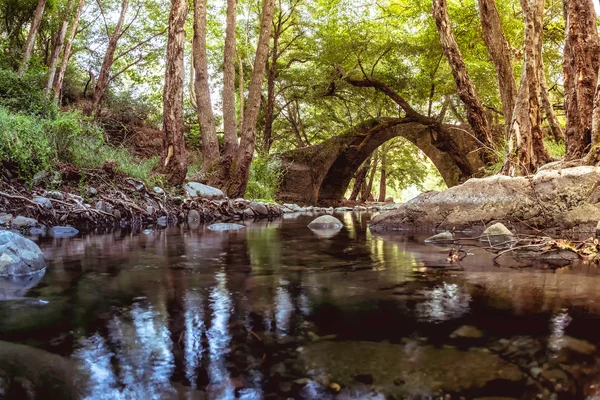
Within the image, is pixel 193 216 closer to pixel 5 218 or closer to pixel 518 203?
pixel 5 218

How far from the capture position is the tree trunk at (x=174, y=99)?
8414 millimetres

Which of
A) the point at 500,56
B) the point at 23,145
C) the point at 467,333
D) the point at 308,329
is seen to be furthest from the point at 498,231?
the point at 23,145

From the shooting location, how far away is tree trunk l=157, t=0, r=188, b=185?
8.41 m

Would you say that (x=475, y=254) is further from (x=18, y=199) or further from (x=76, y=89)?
(x=76, y=89)

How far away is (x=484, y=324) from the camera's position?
185 cm

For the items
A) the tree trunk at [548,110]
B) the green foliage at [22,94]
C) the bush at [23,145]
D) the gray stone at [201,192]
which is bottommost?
the gray stone at [201,192]

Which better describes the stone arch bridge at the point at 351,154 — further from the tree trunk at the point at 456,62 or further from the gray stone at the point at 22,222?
the gray stone at the point at 22,222

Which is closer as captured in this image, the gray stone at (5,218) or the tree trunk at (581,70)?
the gray stone at (5,218)

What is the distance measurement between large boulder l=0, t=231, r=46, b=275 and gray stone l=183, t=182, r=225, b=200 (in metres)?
5.79

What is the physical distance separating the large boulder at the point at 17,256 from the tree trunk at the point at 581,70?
6202 millimetres

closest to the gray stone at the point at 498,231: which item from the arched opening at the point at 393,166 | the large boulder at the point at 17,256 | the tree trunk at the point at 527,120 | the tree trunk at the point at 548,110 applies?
the tree trunk at the point at 527,120

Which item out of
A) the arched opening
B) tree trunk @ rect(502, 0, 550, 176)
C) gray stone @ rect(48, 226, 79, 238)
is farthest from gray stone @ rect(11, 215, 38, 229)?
the arched opening

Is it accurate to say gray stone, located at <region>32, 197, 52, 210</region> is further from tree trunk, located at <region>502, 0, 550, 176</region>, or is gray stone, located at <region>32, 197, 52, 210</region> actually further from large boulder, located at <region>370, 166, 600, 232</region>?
tree trunk, located at <region>502, 0, 550, 176</region>

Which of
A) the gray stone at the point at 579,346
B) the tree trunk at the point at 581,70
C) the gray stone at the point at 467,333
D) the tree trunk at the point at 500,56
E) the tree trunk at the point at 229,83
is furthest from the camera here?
the tree trunk at the point at 229,83
